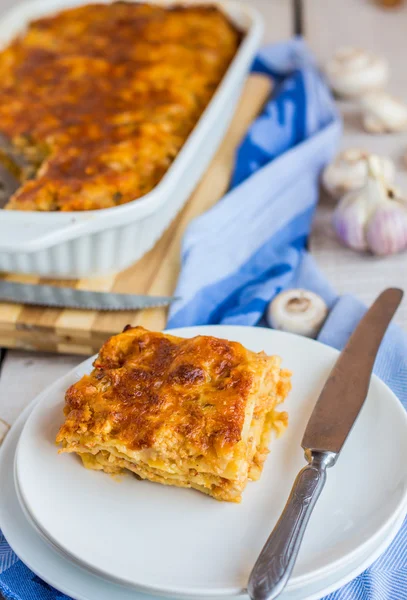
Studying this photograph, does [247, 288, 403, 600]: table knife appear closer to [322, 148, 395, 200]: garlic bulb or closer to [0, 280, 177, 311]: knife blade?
[0, 280, 177, 311]: knife blade

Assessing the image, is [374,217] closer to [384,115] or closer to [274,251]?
[274,251]

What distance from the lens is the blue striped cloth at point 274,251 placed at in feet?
5.67

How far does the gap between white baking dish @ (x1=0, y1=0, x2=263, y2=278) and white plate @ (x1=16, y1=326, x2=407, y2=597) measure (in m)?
0.59

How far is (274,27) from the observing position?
4.45 metres

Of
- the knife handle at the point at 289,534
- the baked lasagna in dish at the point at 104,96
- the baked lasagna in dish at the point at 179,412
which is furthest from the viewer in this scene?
the baked lasagna in dish at the point at 104,96

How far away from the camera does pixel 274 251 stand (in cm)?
280

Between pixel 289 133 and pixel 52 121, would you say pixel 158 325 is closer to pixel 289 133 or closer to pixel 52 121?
pixel 52 121

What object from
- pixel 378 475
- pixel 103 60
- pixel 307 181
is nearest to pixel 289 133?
pixel 307 181

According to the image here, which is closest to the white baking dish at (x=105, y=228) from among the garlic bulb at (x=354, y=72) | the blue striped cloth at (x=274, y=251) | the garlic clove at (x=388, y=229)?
the blue striped cloth at (x=274, y=251)

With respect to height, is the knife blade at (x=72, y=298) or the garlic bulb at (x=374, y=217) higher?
the garlic bulb at (x=374, y=217)

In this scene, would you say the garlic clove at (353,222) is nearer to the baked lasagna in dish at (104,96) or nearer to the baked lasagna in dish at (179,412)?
the baked lasagna in dish at (104,96)

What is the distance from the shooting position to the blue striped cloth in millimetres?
1729

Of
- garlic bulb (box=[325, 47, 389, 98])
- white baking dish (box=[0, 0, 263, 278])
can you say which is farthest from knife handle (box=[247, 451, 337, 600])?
garlic bulb (box=[325, 47, 389, 98])

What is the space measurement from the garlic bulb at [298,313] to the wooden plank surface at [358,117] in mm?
222
